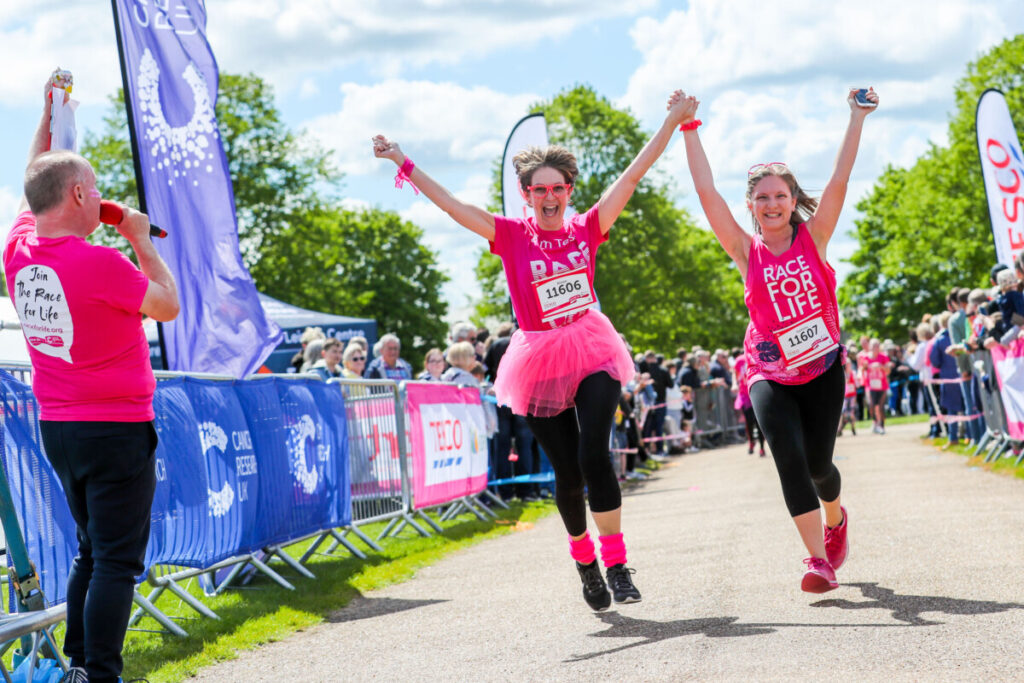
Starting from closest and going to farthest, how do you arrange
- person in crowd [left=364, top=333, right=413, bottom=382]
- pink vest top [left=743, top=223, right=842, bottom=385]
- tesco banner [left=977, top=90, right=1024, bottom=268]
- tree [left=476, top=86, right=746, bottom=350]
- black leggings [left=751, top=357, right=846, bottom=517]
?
black leggings [left=751, top=357, right=846, bottom=517], pink vest top [left=743, top=223, right=842, bottom=385], person in crowd [left=364, top=333, right=413, bottom=382], tesco banner [left=977, top=90, right=1024, bottom=268], tree [left=476, top=86, right=746, bottom=350]

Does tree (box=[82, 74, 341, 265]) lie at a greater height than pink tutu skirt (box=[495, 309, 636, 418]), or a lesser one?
greater

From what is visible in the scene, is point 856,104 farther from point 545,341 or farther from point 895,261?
point 895,261

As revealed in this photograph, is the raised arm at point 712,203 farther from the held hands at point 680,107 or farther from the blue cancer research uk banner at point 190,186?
the blue cancer research uk banner at point 190,186

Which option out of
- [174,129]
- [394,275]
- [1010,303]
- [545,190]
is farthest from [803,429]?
[394,275]

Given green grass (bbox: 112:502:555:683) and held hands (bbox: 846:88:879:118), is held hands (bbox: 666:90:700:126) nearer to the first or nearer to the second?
held hands (bbox: 846:88:879:118)

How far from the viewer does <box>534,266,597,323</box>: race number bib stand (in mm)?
6031

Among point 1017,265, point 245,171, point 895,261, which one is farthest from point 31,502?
point 895,261

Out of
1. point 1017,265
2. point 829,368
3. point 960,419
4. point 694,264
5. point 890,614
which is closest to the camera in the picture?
point 890,614

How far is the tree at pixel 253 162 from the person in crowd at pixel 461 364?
32.4m

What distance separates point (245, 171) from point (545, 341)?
42004mm

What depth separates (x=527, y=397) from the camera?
612cm

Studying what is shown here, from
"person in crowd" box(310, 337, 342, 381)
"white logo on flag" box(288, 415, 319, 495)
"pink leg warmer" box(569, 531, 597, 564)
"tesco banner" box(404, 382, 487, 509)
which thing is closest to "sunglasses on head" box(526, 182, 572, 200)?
"pink leg warmer" box(569, 531, 597, 564)

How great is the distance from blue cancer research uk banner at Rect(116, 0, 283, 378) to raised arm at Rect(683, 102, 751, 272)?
4.47 meters

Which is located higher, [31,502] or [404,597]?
[31,502]
